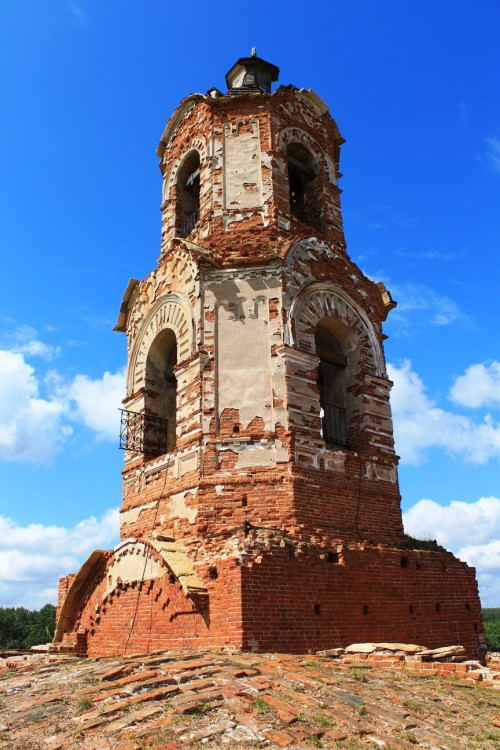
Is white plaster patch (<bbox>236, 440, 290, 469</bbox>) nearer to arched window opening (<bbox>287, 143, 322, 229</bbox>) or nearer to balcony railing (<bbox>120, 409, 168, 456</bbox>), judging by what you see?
balcony railing (<bbox>120, 409, 168, 456</bbox>)

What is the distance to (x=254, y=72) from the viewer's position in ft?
55.8

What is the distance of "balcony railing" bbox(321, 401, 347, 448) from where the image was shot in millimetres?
12141

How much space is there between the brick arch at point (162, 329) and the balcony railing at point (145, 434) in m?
0.75

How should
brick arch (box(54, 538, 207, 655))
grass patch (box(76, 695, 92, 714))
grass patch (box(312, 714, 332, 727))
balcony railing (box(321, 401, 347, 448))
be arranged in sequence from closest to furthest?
1. grass patch (box(312, 714, 332, 727))
2. grass patch (box(76, 695, 92, 714))
3. brick arch (box(54, 538, 207, 655))
4. balcony railing (box(321, 401, 347, 448))

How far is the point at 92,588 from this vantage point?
10.8 metres

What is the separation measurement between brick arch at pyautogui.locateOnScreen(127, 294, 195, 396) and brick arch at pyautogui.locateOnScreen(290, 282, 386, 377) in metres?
Result: 2.04

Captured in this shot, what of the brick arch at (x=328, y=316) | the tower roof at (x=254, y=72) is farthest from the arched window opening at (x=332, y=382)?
the tower roof at (x=254, y=72)

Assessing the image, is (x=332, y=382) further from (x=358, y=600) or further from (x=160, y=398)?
(x=358, y=600)

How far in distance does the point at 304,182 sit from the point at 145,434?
7.25 meters

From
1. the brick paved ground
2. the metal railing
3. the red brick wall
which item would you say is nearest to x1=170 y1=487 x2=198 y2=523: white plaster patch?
the red brick wall

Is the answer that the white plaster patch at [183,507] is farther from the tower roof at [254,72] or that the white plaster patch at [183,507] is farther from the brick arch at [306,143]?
the tower roof at [254,72]

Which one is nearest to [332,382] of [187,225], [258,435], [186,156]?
[258,435]

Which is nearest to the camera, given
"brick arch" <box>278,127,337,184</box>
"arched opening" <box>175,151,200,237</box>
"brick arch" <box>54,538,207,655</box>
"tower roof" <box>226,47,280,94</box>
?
"brick arch" <box>54,538,207,655</box>

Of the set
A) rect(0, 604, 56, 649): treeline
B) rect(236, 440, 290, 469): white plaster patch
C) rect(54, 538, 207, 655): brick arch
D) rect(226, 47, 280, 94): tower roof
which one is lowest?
rect(0, 604, 56, 649): treeline
